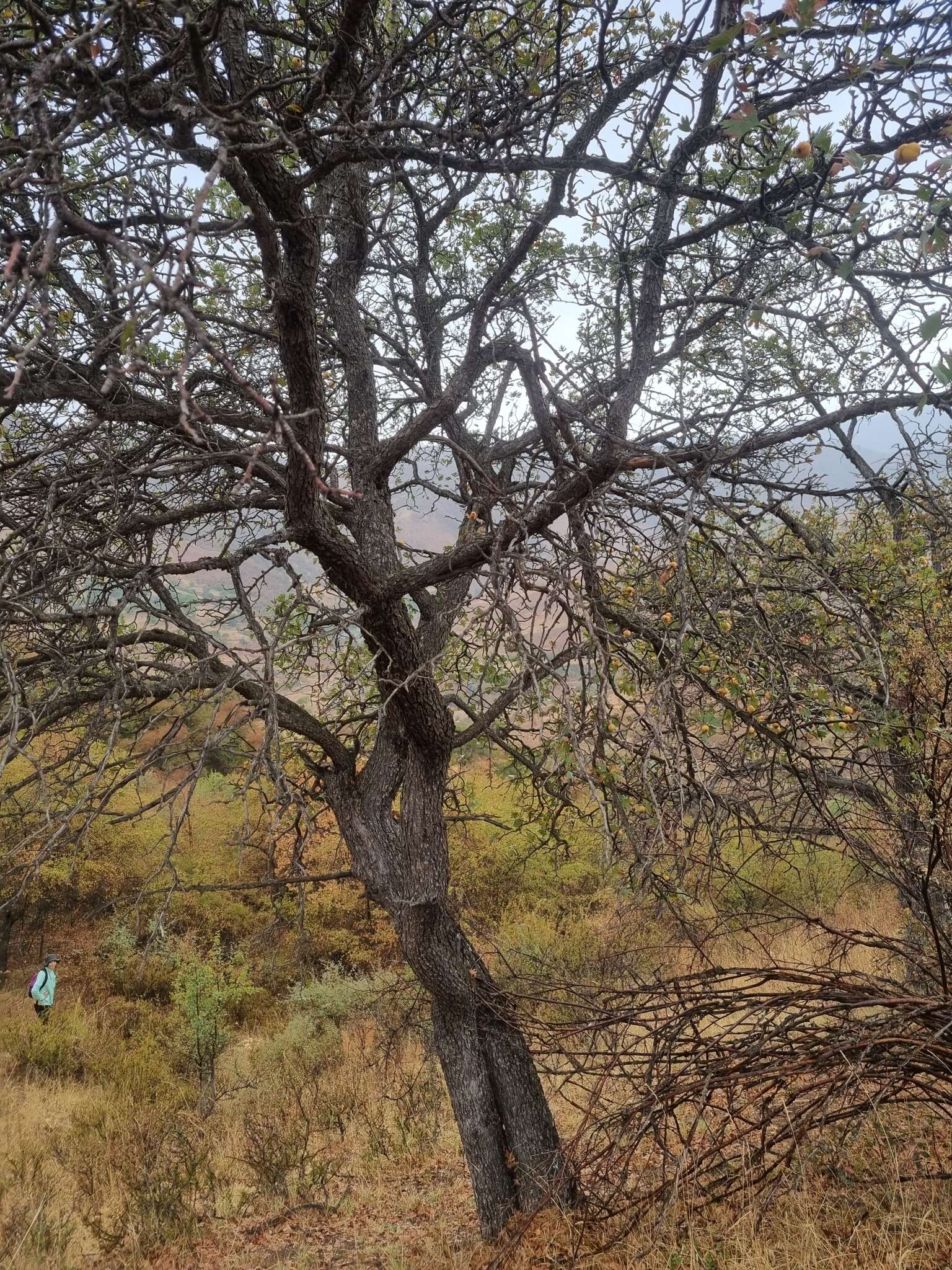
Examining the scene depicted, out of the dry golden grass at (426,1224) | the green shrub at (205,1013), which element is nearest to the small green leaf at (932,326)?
the dry golden grass at (426,1224)

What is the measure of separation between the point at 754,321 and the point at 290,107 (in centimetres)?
211

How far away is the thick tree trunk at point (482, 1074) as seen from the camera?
420 centimetres

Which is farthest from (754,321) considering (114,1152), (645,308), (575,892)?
(575,892)

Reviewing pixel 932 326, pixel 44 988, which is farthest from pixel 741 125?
pixel 44 988

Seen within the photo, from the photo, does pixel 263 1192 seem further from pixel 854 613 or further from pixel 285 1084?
pixel 854 613

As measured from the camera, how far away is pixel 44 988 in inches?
398

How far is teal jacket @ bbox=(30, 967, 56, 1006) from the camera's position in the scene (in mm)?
10039

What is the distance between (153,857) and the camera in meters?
14.0

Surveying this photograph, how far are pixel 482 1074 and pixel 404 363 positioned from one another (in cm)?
498

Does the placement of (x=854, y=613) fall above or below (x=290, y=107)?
below

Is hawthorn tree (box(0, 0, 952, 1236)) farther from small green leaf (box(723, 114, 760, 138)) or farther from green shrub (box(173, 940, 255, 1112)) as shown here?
green shrub (box(173, 940, 255, 1112))

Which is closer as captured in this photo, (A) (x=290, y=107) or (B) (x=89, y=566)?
(A) (x=290, y=107)

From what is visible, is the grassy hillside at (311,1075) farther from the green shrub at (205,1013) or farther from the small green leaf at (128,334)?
the small green leaf at (128,334)

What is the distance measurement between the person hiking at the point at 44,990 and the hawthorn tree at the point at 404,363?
7.47m
